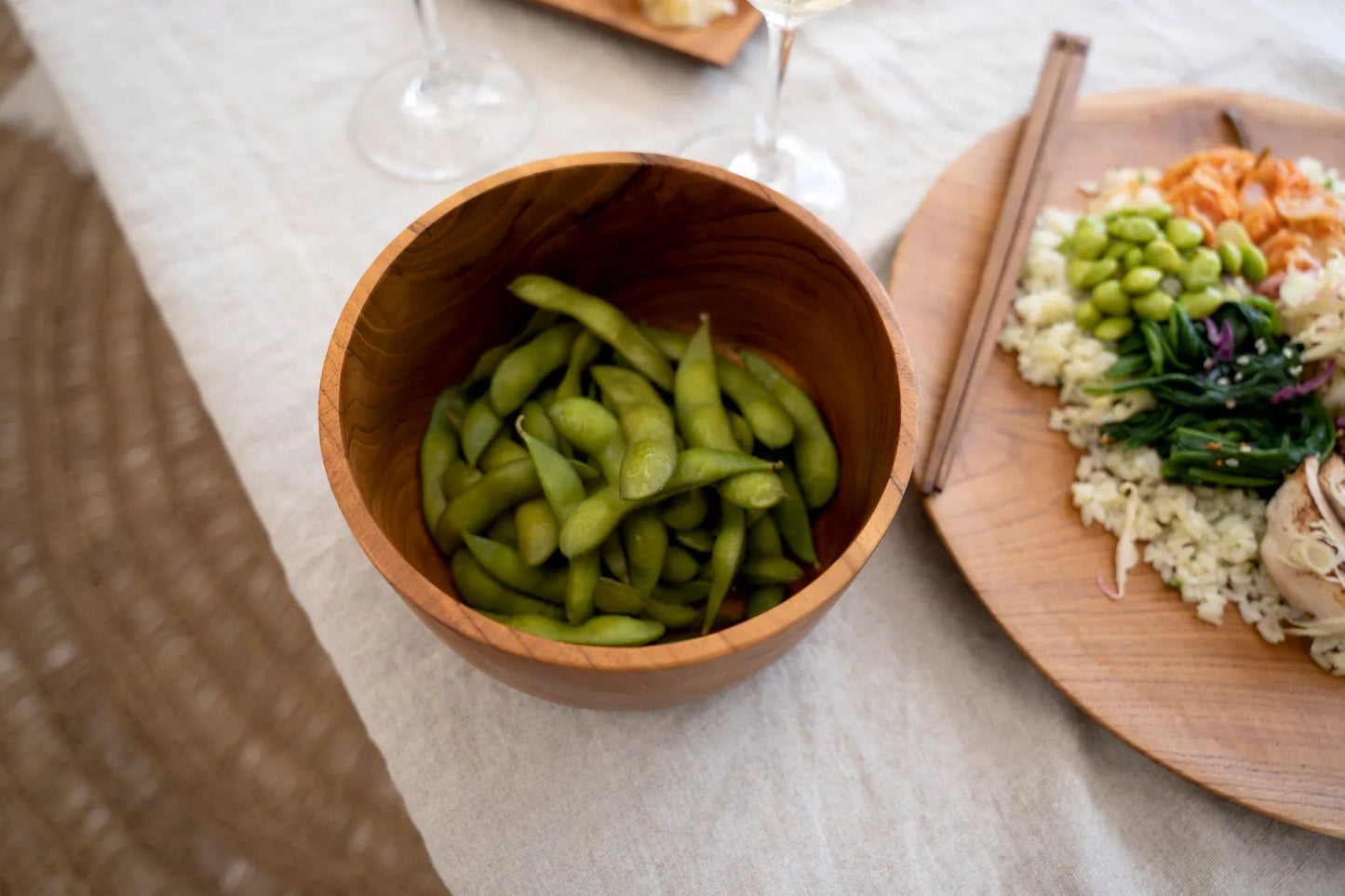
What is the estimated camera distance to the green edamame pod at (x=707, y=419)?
1.98ft

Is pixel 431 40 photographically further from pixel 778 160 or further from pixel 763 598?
pixel 763 598

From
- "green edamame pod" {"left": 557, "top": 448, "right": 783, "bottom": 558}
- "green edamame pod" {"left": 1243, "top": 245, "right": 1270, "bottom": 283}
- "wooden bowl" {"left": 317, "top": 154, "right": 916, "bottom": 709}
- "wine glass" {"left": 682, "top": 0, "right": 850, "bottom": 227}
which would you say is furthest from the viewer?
"wine glass" {"left": 682, "top": 0, "right": 850, "bottom": 227}

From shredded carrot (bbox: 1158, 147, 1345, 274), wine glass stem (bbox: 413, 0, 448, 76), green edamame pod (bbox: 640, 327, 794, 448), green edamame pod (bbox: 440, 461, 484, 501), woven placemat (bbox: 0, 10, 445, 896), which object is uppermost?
wine glass stem (bbox: 413, 0, 448, 76)

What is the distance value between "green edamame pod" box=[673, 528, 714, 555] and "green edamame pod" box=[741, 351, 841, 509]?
91mm

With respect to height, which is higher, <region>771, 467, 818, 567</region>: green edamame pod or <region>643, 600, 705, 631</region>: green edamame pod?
<region>771, 467, 818, 567</region>: green edamame pod

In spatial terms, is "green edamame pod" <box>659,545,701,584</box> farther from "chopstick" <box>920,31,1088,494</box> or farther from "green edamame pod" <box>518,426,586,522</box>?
"chopstick" <box>920,31,1088,494</box>

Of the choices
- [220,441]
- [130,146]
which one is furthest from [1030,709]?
[130,146]

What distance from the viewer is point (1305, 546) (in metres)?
0.64

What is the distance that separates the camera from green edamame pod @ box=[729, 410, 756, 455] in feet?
2.21

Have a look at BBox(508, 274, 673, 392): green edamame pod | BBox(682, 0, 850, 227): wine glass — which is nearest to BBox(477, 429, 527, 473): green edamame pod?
BBox(508, 274, 673, 392): green edamame pod

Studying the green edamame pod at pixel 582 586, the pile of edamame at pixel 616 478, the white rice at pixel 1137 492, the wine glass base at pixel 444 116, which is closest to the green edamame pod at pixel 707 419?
the pile of edamame at pixel 616 478

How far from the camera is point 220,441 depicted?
0.87 metres

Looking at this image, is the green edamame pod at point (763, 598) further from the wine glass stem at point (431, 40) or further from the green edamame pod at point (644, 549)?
the wine glass stem at point (431, 40)

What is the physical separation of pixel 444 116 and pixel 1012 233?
0.61 metres
